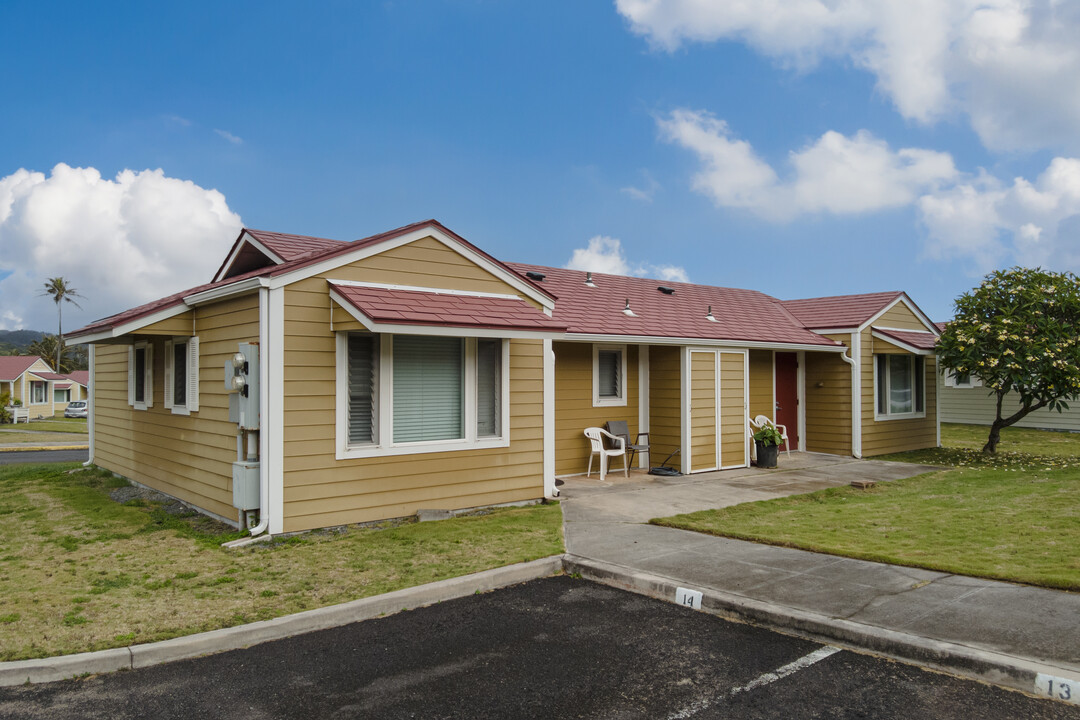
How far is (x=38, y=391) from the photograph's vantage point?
161 ft

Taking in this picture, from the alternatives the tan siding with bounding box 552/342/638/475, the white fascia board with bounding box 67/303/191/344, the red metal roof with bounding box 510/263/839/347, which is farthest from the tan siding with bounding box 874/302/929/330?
the white fascia board with bounding box 67/303/191/344

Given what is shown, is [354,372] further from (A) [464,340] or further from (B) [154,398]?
(B) [154,398]

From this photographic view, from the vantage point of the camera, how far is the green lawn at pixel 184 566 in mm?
4941

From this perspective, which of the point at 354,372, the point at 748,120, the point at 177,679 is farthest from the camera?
the point at 748,120

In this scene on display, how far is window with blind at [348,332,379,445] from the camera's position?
7.99 meters

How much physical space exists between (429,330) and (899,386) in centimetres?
1337

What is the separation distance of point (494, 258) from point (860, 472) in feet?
28.3

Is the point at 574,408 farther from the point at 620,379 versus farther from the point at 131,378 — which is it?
the point at 131,378

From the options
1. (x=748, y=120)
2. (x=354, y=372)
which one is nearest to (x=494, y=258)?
(x=354, y=372)

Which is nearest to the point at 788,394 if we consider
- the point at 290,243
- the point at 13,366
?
the point at 290,243

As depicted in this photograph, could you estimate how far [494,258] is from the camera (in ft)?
30.2

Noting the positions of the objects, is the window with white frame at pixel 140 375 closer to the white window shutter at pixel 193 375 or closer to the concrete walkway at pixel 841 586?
the white window shutter at pixel 193 375

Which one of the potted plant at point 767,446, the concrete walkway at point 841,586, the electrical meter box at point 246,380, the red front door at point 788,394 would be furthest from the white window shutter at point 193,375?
the red front door at point 788,394

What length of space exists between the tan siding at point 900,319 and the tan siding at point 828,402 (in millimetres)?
1299
